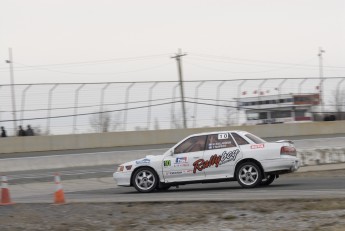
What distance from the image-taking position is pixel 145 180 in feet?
45.4

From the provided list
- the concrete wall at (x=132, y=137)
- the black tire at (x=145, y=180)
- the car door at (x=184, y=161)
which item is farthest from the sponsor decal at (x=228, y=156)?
the concrete wall at (x=132, y=137)

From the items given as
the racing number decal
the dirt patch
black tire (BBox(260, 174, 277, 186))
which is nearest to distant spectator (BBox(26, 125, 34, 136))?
the racing number decal

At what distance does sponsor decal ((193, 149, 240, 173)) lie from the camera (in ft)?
43.7

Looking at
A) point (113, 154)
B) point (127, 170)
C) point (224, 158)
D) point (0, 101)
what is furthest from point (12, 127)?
point (224, 158)

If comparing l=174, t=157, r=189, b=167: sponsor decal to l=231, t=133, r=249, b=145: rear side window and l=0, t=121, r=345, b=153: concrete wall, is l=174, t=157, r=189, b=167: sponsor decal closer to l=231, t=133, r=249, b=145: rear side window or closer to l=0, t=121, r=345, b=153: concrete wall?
l=231, t=133, r=249, b=145: rear side window

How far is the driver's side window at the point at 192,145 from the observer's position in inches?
539

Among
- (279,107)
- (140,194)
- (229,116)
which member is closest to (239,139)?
(140,194)

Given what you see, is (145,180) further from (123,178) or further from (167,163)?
(167,163)

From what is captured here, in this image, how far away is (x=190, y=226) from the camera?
327 inches

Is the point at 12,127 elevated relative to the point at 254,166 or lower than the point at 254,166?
elevated

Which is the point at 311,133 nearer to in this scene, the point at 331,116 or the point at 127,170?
the point at 331,116

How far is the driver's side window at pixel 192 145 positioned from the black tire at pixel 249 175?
45.2 inches

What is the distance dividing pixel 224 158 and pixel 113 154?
13.0 metres

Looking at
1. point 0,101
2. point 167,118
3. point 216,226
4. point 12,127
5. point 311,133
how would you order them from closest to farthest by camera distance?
point 216,226, point 0,101, point 12,127, point 167,118, point 311,133
